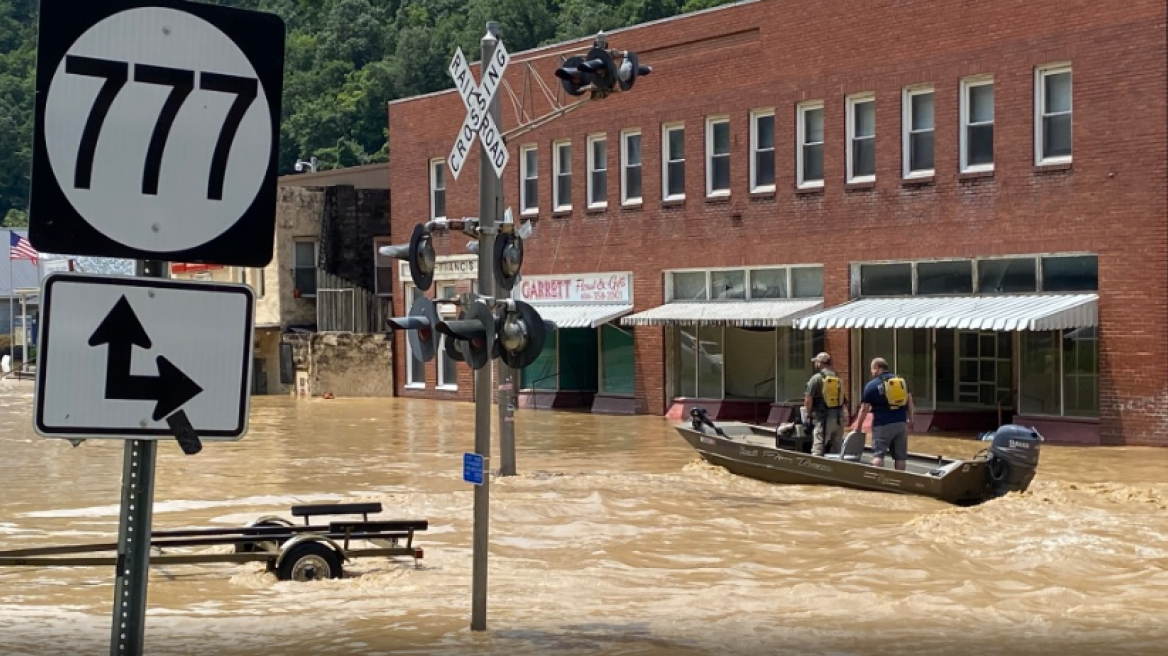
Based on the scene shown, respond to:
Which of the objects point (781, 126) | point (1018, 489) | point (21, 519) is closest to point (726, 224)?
point (781, 126)

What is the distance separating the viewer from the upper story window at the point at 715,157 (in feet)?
120

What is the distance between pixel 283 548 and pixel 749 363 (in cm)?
2328

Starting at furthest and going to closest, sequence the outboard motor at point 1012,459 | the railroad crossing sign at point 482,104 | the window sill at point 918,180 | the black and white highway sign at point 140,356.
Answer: the window sill at point 918,180 < the outboard motor at point 1012,459 < the railroad crossing sign at point 482,104 < the black and white highway sign at point 140,356

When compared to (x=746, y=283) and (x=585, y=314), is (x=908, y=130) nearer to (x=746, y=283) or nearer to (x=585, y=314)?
(x=746, y=283)

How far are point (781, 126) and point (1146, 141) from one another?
29.2ft

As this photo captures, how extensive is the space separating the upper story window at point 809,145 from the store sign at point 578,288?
20.4 ft

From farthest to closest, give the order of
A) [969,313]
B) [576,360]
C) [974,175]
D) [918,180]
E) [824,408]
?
[576,360] → [918,180] → [974,175] → [969,313] → [824,408]

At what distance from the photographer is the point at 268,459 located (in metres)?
29.0

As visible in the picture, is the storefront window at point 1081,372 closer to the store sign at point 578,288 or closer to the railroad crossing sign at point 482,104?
the store sign at point 578,288

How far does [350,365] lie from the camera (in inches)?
1956

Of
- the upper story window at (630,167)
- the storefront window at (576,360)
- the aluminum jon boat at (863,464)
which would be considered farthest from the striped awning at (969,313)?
the storefront window at (576,360)

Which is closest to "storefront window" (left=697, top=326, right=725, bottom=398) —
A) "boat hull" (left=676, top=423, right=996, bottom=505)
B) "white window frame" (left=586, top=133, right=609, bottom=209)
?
"white window frame" (left=586, top=133, right=609, bottom=209)

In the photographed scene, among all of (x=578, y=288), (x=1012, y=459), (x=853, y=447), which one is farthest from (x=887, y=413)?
(x=578, y=288)

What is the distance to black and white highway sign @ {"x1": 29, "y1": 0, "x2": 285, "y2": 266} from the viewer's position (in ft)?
13.7
